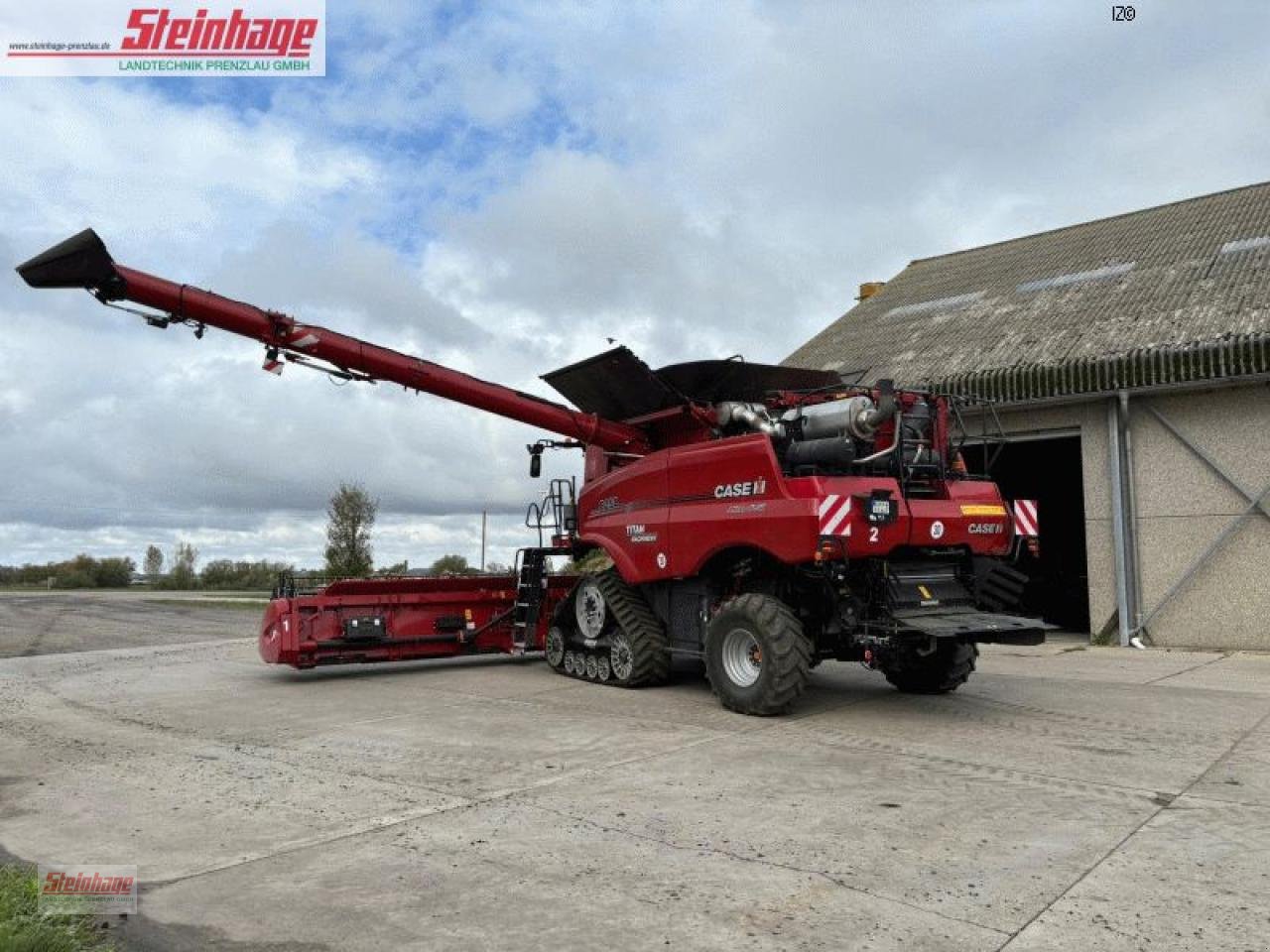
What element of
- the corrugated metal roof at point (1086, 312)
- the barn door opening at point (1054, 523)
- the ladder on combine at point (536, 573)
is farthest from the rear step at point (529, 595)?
the barn door opening at point (1054, 523)

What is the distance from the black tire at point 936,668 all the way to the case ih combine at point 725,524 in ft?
0.06

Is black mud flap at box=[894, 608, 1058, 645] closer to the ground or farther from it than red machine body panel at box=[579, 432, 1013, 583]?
closer to the ground

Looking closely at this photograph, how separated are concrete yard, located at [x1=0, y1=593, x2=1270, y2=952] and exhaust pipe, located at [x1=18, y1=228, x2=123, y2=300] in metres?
4.11

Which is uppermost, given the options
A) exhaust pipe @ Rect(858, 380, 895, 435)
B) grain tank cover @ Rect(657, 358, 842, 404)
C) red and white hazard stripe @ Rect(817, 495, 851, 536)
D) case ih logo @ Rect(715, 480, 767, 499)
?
grain tank cover @ Rect(657, 358, 842, 404)

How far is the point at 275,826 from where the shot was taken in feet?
17.1

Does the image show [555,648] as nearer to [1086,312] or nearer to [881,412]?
[881,412]

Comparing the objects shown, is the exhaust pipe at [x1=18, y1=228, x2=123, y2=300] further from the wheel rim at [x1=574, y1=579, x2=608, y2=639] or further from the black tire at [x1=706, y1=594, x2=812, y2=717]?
the black tire at [x1=706, y1=594, x2=812, y2=717]

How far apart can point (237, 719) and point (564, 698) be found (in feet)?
10.1

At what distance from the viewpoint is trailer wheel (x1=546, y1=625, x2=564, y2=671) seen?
1161 cm

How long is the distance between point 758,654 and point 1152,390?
9769 millimetres

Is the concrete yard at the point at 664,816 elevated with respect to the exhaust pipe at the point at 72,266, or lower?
lower

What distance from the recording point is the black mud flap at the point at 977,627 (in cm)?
770

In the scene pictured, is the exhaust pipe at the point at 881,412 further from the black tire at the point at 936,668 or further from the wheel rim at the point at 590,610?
the wheel rim at the point at 590,610

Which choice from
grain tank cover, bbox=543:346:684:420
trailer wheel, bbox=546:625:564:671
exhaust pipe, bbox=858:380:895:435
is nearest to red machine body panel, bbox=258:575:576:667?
trailer wheel, bbox=546:625:564:671
